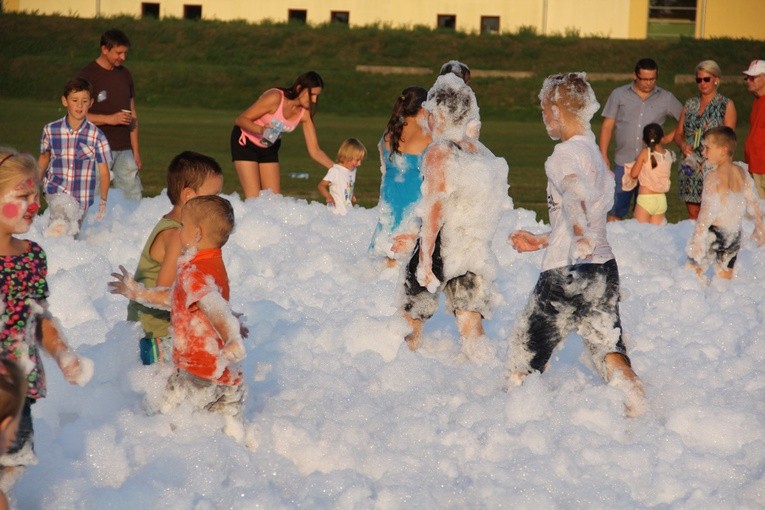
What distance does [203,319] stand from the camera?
5.48 metres

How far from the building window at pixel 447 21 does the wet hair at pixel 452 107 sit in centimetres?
4659

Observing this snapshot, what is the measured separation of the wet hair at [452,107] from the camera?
728 cm

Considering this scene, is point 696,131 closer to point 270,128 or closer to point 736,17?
point 270,128

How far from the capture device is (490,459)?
575cm

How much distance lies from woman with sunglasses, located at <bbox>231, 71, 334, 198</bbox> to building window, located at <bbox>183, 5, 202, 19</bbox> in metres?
43.6

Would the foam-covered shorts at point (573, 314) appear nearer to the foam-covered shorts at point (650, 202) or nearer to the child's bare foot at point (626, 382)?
the child's bare foot at point (626, 382)

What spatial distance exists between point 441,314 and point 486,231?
142 cm

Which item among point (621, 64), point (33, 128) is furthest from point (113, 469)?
point (621, 64)

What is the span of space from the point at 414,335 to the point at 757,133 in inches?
250

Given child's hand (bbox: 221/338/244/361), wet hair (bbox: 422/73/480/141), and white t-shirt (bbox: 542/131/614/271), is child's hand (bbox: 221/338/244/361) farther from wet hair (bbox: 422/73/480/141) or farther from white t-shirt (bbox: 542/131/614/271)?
wet hair (bbox: 422/73/480/141)

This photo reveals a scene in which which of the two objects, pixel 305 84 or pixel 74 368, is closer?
pixel 74 368

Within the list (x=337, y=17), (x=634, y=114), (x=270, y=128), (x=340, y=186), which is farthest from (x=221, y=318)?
(x=337, y=17)

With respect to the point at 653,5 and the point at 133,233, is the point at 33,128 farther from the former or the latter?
the point at 653,5

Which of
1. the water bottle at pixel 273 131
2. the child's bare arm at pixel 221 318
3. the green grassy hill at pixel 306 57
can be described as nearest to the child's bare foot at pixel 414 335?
the child's bare arm at pixel 221 318
